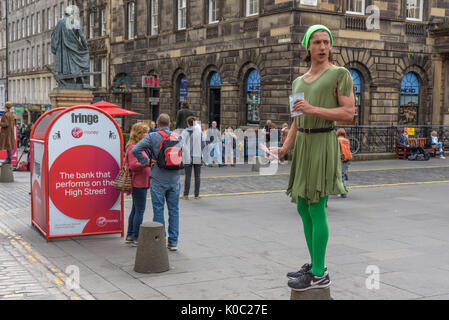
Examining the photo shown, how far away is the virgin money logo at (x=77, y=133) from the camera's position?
28.1 ft

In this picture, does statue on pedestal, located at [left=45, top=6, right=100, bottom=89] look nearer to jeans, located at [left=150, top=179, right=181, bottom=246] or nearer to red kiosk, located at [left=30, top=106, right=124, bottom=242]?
red kiosk, located at [left=30, top=106, right=124, bottom=242]

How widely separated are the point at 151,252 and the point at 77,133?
2627mm

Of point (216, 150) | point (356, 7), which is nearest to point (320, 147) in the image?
point (216, 150)

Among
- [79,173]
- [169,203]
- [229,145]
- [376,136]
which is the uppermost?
[79,173]

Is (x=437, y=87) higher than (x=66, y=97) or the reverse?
higher

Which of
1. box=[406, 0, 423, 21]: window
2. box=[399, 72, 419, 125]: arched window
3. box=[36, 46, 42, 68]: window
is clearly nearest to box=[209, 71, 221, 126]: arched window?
box=[399, 72, 419, 125]: arched window

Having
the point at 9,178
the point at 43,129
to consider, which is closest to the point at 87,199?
the point at 43,129

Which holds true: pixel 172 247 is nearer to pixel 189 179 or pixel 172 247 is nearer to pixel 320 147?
pixel 320 147

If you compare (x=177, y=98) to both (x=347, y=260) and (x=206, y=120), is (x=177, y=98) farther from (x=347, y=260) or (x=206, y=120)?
(x=347, y=260)

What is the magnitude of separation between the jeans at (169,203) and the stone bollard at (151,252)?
111 centimetres

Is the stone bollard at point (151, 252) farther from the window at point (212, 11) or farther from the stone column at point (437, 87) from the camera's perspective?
the stone column at point (437, 87)

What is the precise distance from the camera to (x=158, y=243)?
684 centimetres

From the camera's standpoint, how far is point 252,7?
27016 mm

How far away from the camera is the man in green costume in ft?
16.4
